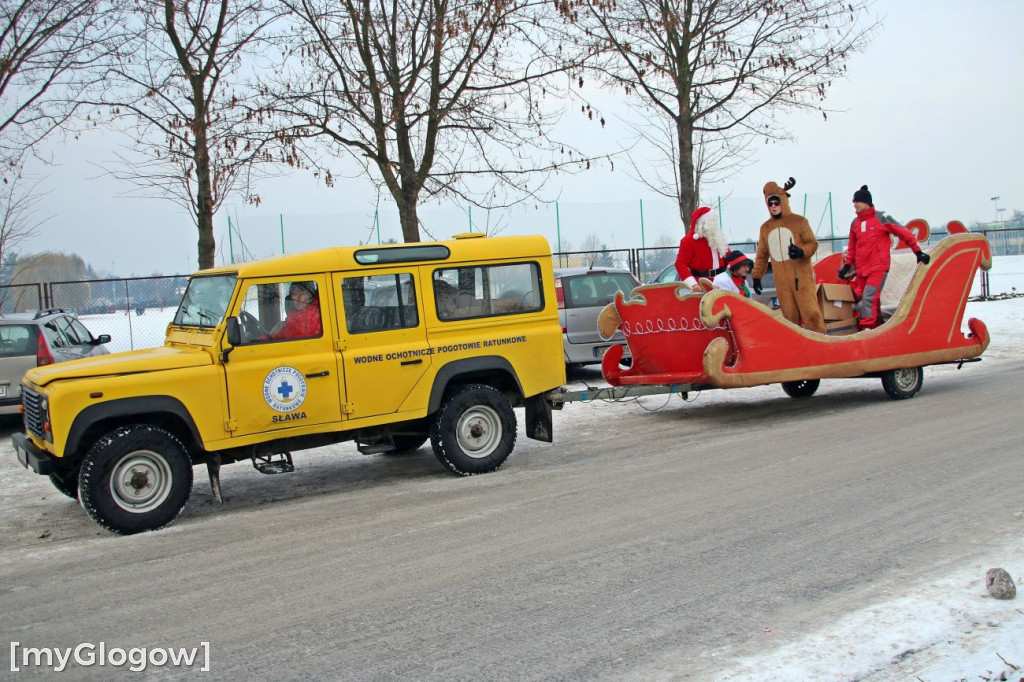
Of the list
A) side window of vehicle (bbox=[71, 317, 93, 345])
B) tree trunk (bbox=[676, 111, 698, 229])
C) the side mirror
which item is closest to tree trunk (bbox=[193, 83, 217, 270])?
side window of vehicle (bbox=[71, 317, 93, 345])

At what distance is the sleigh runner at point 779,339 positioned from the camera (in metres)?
9.73

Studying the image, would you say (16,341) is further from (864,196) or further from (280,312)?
(864,196)

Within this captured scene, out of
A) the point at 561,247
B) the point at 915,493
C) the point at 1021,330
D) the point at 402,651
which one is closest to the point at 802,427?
the point at 915,493

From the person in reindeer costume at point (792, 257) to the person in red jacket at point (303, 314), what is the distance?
Answer: 585cm

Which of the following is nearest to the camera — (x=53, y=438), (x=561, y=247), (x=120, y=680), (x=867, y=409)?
(x=120, y=680)

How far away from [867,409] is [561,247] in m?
15.6

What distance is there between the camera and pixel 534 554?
18.9ft

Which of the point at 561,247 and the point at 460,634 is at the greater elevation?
the point at 561,247

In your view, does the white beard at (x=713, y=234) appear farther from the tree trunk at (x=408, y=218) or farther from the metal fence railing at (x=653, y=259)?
the metal fence railing at (x=653, y=259)

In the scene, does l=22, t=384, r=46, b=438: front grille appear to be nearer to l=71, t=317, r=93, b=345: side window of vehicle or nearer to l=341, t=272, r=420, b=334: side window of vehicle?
l=341, t=272, r=420, b=334: side window of vehicle

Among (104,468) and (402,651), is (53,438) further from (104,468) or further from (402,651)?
(402,651)

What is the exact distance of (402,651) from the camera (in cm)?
438

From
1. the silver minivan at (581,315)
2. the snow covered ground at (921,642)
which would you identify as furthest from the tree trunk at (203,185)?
the snow covered ground at (921,642)

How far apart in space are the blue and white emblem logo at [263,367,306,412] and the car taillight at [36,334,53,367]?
19.2 ft
